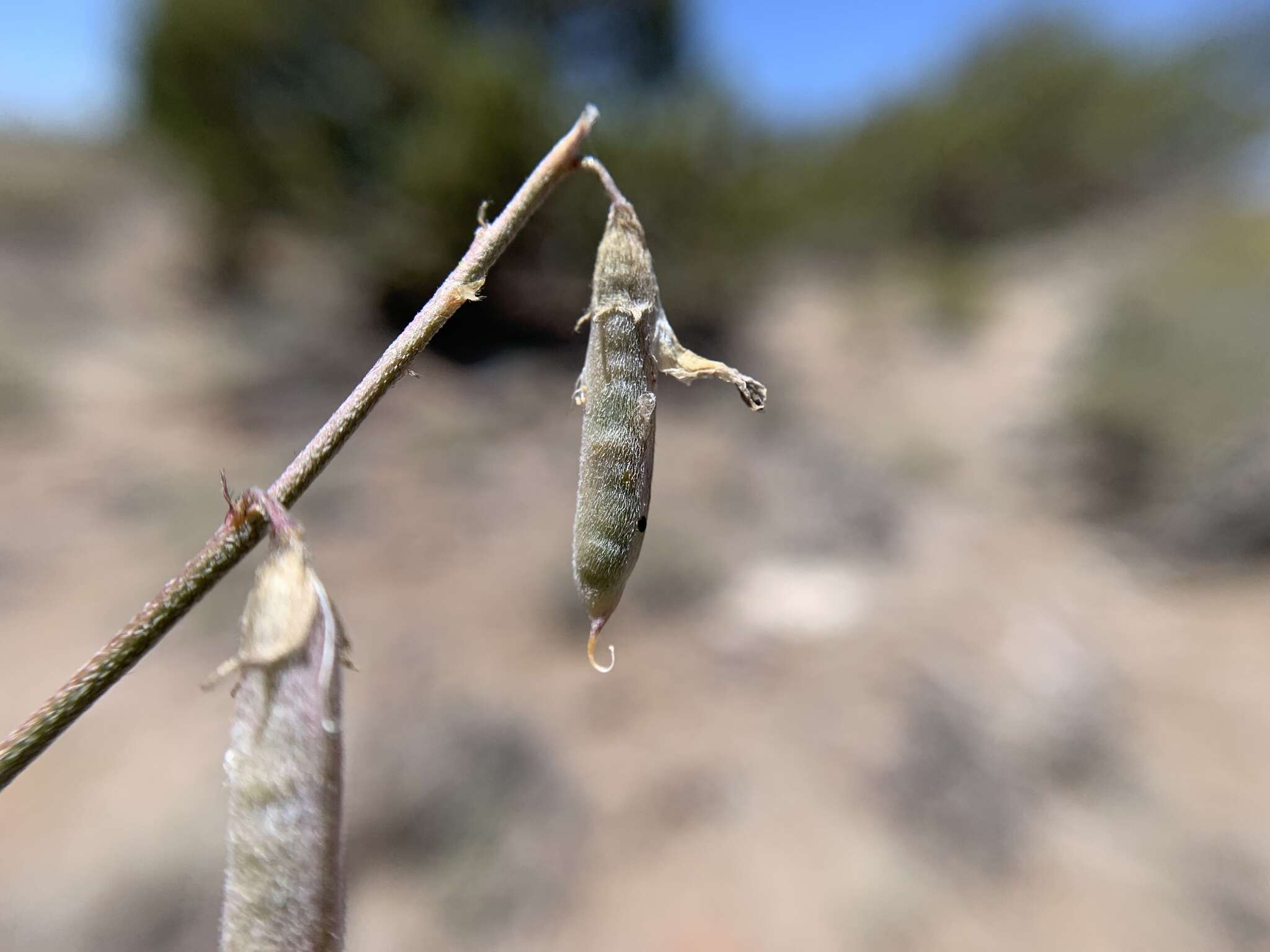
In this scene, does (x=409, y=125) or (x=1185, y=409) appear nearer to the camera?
(x=1185, y=409)

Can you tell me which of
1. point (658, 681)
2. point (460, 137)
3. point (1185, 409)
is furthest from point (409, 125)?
point (1185, 409)

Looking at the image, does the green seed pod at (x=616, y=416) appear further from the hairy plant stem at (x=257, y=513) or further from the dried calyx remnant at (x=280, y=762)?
the dried calyx remnant at (x=280, y=762)

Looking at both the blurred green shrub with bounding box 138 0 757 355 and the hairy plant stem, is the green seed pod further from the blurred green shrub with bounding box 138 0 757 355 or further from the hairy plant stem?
the blurred green shrub with bounding box 138 0 757 355

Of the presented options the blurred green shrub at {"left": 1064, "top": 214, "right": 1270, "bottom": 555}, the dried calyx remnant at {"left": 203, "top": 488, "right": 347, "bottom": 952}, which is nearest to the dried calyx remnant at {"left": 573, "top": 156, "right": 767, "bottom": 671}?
the dried calyx remnant at {"left": 203, "top": 488, "right": 347, "bottom": 952}

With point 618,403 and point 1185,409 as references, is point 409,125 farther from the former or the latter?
point 618,403

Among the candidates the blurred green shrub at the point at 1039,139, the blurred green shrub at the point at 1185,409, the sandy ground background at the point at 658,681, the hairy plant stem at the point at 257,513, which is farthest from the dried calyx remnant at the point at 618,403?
the blurred green shrub at the point at 1039,139

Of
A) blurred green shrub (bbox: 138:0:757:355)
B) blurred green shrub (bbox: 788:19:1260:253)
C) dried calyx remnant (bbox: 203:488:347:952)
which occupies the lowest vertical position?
dried calyx remnant (bbox: 203:488:347:952)
